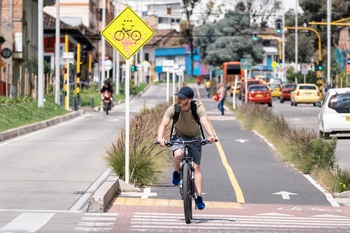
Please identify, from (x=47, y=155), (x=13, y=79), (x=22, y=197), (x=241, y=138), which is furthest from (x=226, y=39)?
(x=22, y=197)

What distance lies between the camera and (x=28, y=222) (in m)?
11.7

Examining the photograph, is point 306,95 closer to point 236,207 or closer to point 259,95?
point 259,95

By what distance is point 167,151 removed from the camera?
2119cm

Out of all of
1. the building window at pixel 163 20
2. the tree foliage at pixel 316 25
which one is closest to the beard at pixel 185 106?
the tree foliage at pixel 316 25

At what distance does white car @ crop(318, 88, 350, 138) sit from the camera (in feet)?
98.2

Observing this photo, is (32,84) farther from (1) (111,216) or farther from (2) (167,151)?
(1) (111,216)

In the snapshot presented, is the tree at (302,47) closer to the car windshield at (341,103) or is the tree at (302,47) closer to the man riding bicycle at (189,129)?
the car windshield at (341,103)

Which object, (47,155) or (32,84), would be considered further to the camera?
(32,84)

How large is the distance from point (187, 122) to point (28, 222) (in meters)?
2.38

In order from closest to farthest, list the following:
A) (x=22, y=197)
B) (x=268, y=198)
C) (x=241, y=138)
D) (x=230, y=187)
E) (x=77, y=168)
A: (x=22, y=197) < (x=268, y=198) < (x=230, y=187) < (x=77, y=168) < (x=241, y=138)

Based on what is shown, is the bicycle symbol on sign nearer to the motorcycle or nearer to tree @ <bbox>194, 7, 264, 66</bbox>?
the motorcycle

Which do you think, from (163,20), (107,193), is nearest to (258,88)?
(107,193)

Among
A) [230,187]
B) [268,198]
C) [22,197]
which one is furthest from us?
[230,187]

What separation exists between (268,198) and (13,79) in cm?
4932
